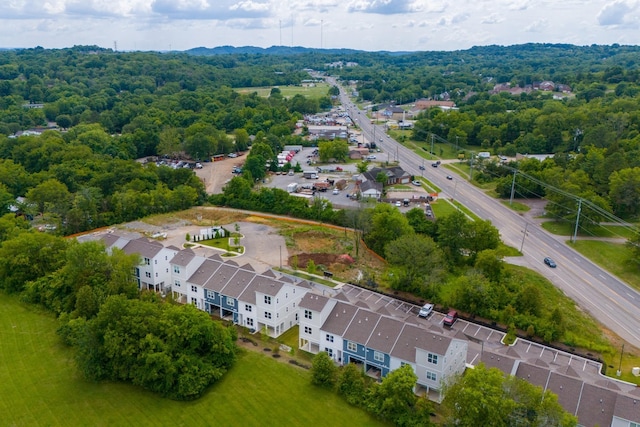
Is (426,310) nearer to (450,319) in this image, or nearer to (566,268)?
(450,319)

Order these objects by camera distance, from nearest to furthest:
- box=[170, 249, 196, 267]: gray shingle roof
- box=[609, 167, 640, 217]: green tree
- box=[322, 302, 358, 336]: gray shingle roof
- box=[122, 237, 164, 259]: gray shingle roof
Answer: box=[322, 302, 358, 336]: gray shingle roof < box=[170, 249, 196, 267]: gray shingle roof < box=[122, 237, 164, 259]: gray shingle roof < box=[609, 167, 640, 217]: green tree

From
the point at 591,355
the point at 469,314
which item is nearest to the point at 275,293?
the point at 469,314

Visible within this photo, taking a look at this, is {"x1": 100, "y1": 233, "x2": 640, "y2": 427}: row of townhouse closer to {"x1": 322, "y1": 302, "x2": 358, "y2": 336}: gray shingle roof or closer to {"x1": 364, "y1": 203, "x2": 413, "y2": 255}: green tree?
{"x1": 322, "y1": 302, "x2": 358, "y2": 336}: gray shingle roof

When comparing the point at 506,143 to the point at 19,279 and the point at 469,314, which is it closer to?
the point at 469,314

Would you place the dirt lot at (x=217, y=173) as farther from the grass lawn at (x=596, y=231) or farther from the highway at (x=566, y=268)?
the grass lawn at (x=596, y=231)

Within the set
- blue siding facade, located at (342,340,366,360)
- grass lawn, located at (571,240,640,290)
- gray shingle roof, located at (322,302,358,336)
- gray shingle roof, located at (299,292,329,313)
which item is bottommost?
grass lawn, located at (571,240,640,290)

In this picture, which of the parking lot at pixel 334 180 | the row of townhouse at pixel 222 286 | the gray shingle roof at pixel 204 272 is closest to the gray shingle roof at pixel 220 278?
the row of townhouse at pixel 222 286

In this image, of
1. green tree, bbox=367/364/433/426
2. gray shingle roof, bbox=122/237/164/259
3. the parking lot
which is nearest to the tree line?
gray shingle roof, bbox=122/237/164/259
